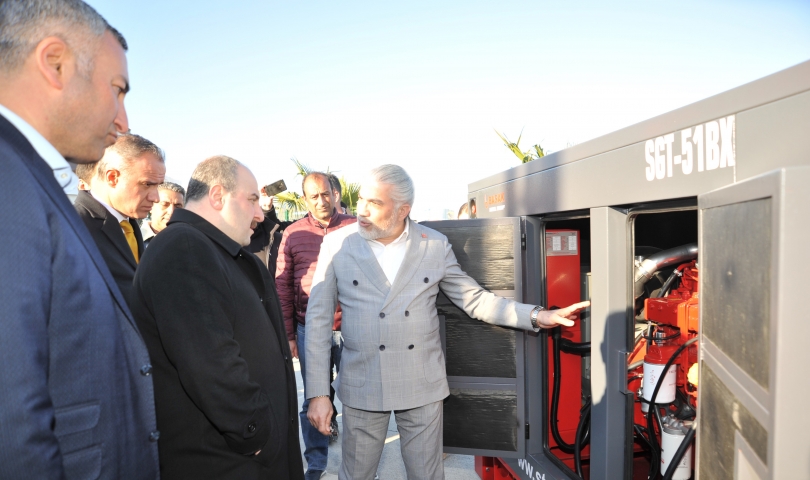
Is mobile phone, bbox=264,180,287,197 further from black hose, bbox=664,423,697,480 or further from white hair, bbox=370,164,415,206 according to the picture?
black hose, bbox=664,423,697,480

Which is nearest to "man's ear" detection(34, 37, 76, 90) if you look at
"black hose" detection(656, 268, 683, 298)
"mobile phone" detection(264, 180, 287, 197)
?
"black hose" detection(656, 268, 683, 298)

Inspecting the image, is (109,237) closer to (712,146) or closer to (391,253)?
(391,253)

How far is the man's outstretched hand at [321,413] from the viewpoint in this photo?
2396 mm

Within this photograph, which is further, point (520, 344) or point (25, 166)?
point (520, 344)

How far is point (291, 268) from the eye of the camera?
3787 mm

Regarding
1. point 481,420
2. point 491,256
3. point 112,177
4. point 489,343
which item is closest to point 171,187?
point 112,177

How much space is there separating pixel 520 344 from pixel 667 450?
0.85 m

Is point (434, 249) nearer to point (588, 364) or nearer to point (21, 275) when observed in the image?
point (588, 364)

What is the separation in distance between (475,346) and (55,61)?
2353mm

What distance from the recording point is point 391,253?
259 centimetres

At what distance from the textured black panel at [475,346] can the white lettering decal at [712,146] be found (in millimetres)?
1484

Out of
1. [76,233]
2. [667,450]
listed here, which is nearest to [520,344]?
[667,450]

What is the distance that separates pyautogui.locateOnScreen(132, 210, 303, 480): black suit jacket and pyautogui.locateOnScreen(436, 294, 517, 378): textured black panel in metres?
1.30

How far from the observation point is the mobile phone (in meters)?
4.66
